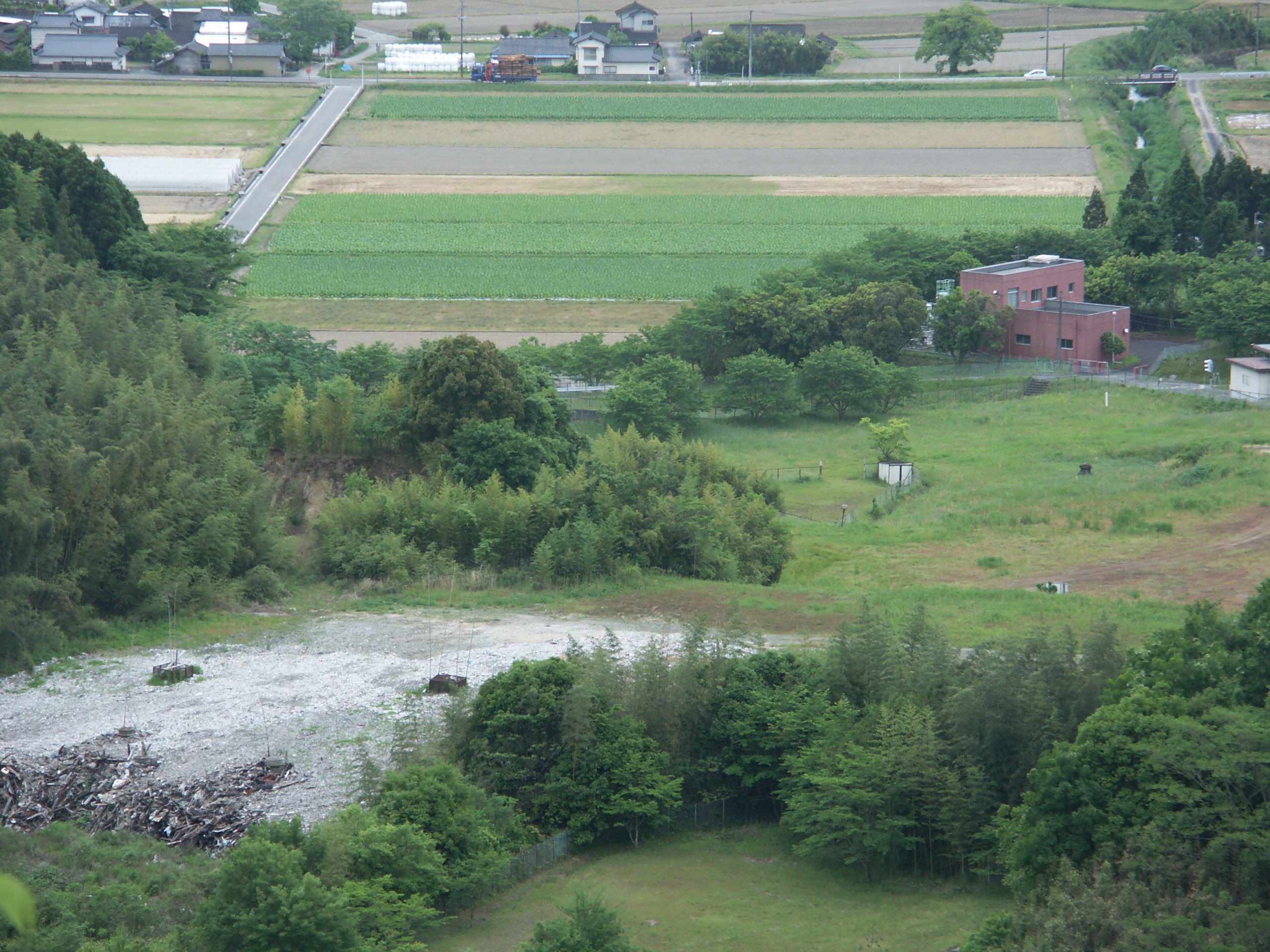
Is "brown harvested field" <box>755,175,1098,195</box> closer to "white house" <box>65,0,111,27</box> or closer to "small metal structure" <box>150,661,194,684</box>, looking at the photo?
"white house" <box>65,0,111,27</box>

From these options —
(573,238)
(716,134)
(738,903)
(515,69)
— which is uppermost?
(515,69)

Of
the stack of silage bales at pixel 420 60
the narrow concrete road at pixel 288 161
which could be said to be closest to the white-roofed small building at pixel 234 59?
the narrow concrete road at pixel 288 161

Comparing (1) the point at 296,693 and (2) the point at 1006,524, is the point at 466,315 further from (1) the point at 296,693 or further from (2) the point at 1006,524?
A: (1) the point at 296,693

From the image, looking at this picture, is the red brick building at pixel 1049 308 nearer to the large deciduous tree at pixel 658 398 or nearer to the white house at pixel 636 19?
the large deciduous tree at pixel 658 398

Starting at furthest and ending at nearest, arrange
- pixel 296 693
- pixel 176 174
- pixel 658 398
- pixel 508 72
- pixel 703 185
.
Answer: pixel 508 72, pixel 703 185, pixel 176 174, pixel 658 398, pixel 296 693

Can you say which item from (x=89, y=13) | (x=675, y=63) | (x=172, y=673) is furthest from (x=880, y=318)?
(x=89, y=13)

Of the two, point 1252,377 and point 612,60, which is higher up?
point 612,60
